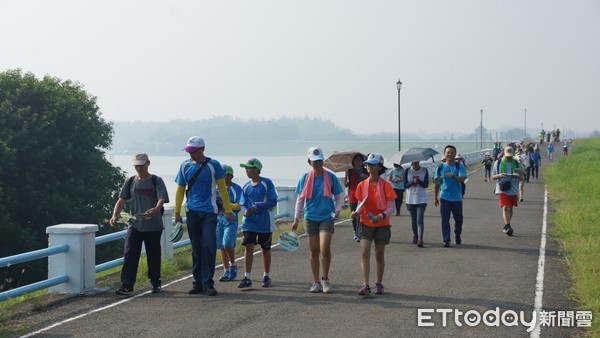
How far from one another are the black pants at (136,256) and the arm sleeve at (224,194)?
1.03 meters

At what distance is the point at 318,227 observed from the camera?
10.1 m

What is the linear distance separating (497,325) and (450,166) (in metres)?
6.88

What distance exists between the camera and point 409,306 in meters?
9.10

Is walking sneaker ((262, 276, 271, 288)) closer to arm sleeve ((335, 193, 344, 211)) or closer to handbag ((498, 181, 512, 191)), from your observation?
arm sleeve ((335, 193, 344, 211))

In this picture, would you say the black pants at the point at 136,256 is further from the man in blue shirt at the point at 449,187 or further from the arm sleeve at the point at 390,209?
the man in blue shirt at the point at 449,187

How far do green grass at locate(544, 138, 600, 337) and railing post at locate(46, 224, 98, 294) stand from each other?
626cm

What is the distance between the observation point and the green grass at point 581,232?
9.42 m

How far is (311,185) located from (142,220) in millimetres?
2279

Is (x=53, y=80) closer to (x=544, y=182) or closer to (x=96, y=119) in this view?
(x=96, y=119)

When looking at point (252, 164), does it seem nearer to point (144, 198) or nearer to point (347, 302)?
point (144, 198)

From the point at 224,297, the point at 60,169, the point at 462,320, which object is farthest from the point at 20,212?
the point at 462,320

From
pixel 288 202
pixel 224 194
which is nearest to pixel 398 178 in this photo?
pixel 288 202

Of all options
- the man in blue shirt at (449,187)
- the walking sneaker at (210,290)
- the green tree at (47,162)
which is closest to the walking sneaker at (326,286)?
the walking sneaker at (210,290)

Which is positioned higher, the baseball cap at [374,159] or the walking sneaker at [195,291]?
the baseball cap at [374,159]
